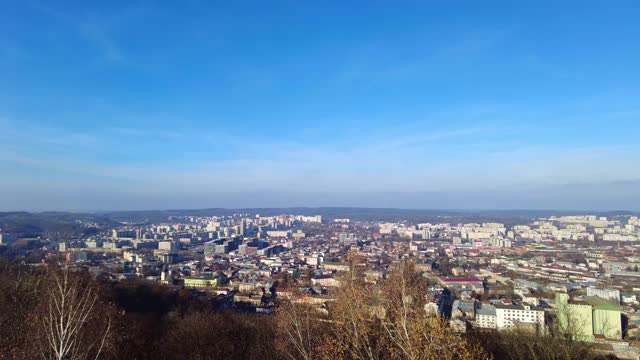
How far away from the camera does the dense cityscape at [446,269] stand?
15.4m

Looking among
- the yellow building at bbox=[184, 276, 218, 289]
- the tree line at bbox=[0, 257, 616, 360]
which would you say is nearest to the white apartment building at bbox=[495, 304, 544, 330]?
the tree line at bbox=[0, 257, 616, 360]

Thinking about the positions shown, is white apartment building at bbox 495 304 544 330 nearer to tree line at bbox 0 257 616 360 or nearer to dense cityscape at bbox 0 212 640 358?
dense cityscape at bbox 0 212 640 358

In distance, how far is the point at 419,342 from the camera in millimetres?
4430

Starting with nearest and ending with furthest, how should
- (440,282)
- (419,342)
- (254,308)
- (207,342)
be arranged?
(419,342) → (207,342) → (254,308) → (440,282)

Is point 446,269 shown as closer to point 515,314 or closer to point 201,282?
point 515,314

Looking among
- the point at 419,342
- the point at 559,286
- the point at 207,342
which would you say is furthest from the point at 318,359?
the point at 559,286

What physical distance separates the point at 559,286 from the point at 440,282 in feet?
21.7

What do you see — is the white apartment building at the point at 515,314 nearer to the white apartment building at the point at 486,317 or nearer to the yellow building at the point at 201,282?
the white apartment building at the point at 486,317

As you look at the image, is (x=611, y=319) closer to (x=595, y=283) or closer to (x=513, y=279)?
(x=595, y=283)

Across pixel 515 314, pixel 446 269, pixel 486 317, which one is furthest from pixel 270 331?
pixel 446 269

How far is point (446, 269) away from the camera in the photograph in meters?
32.3

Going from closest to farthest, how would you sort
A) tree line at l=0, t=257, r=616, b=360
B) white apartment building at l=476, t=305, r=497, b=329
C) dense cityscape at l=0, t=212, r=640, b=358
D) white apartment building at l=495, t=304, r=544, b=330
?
tree line at l=0, t=257, r=616, b=360 < dense cityscape at l=0, t=212, r=640, b=358 < white apartment building at l=495, t=304, r=544, b=330 < white apartment building at l=476, t=305, r=497, b=329

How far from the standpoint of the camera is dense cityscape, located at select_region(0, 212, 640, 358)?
15.4 meters

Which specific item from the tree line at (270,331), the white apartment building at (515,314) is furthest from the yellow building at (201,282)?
the white apartment building at (515,314)
